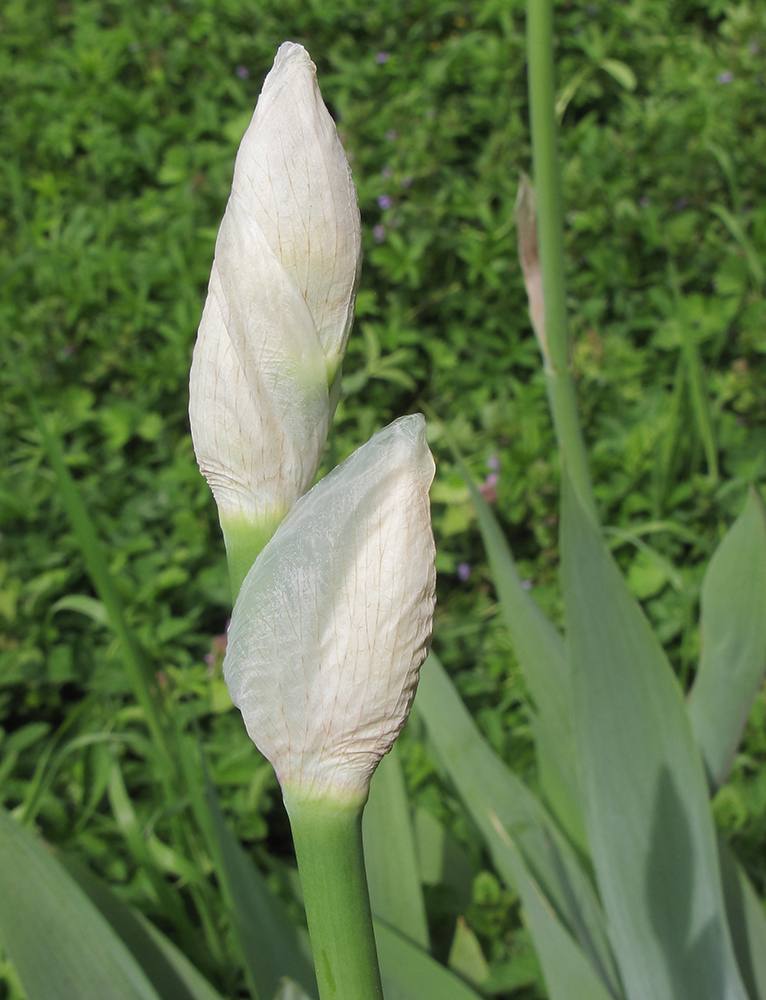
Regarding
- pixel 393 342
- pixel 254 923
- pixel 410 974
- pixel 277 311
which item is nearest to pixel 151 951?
pixel 254 923

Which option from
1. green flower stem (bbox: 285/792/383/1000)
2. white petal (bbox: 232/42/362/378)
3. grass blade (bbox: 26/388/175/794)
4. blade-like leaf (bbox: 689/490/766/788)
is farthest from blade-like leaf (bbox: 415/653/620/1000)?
white petal (bbox: 232/42/362/378)

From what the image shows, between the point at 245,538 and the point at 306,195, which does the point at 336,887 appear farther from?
the point at 306,195

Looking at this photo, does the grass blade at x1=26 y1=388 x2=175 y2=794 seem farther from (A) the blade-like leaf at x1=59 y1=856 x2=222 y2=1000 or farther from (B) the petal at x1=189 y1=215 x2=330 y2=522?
(B) the petal at x1=189 y1=215 x2=330 y2=522

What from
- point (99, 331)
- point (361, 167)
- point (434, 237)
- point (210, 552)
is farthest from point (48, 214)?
point (210, 552)

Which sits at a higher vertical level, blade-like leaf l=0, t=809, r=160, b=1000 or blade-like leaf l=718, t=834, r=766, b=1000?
blade-like leaf l=0, t=809, r=160, b=1000

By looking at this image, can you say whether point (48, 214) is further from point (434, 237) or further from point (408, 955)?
point (408, 955)

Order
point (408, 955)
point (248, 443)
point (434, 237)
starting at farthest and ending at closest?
point (434, 237) → point (408, 955) → point (248, 443)
